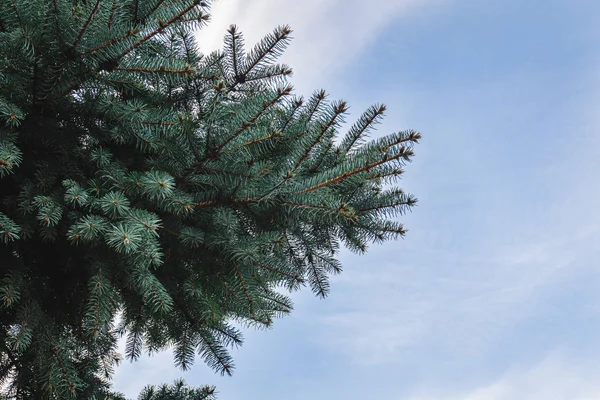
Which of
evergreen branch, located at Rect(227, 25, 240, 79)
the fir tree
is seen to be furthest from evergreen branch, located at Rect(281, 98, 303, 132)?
evergreen branch, located at Rect(227, 25, 240, 79)

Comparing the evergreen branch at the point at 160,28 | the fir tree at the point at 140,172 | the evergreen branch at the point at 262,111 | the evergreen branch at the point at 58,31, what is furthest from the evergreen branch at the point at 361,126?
the evergreen branch at the point at 58,31

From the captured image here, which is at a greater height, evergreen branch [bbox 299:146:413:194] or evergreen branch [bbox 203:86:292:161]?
evergreen branch [bbox 203:86:292:161]

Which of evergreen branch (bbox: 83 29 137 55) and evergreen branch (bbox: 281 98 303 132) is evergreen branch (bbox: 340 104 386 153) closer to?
evergreen branch (bbox: 281 98 303 132)

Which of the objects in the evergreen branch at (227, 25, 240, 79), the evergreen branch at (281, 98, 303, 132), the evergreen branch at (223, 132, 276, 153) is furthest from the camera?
the evergreen branch at (227, 25, 240, 79)

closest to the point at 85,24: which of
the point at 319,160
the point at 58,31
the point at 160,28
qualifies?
the point at 58,31

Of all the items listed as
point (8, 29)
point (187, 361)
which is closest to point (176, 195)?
point (8, 29)

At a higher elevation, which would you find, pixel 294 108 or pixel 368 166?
pixel 294 108

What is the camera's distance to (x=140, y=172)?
5.85ft

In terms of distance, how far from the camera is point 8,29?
162cm

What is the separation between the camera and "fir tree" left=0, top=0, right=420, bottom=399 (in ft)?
5.01

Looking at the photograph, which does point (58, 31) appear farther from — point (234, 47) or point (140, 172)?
point (234, 47)

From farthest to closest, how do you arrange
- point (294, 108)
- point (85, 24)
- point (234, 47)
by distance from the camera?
point (234, 47), point (294, 108), point (85, 24)

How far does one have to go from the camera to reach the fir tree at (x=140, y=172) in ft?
5.01

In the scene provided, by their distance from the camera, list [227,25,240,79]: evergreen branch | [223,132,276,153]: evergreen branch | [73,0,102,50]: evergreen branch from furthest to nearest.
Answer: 1. [227,25,240,79]: evergreen branch
2. [223,132,276,153]: evergreen branch
3. [73,0,102,50]: evergreen branch
